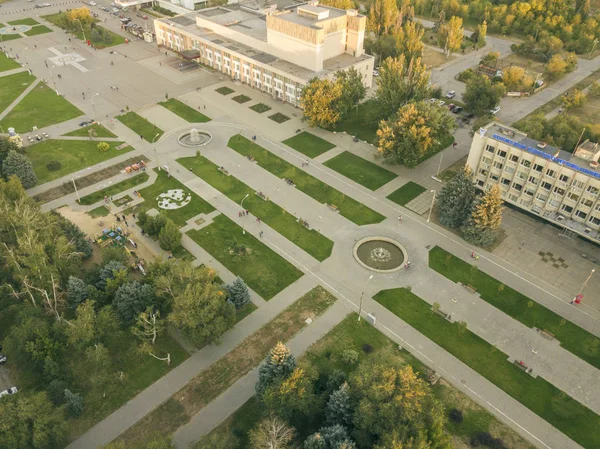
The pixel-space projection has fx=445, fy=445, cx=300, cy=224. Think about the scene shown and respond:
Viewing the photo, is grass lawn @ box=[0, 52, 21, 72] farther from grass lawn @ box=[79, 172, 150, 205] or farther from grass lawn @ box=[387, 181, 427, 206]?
grass lawn @ box=[387, 181, 427, 206]

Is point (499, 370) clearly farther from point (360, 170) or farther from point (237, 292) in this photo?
point (360, 170)

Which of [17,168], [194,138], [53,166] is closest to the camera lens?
[17,168]

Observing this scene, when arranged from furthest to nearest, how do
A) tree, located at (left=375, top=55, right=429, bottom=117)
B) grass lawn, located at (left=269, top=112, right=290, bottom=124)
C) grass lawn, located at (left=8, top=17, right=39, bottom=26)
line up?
grass lawn, located at (left=8, top=17, right=39, bottom=26), grass lawn, located at (left=269, top=112, right=290, bottom=124), tree, located at (left=375, top=55, right=429, bottom=117)

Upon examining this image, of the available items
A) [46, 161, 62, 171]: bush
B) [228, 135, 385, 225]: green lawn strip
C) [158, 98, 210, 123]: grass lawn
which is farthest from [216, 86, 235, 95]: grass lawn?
[46, 161, 62, 171]: bush

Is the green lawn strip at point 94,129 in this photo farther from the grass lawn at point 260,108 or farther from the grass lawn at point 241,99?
the grass lawn at point 260,108

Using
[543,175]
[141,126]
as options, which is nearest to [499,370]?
[543,175]

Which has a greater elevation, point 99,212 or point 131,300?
point 131,300

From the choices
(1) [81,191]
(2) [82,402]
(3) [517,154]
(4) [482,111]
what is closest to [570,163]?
(3) [517,154]

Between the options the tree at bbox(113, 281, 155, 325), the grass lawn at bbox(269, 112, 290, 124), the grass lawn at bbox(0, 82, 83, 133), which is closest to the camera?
the tree at bbox(113, 281, 155, 325)
